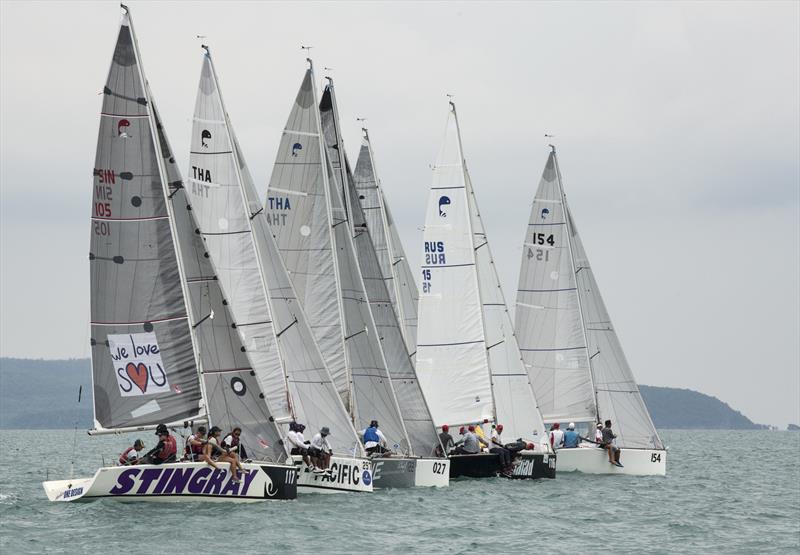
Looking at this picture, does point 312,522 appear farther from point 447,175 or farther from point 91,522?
point 447,175

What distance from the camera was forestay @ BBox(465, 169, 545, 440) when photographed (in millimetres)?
39125

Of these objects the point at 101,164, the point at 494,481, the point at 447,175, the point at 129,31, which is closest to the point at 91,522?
the point at 101,164

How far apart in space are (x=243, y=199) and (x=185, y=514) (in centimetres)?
944

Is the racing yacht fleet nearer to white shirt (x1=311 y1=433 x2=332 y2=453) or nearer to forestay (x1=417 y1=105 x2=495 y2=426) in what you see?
forestay (x1=417 y1=105 x2=495 y2=426)

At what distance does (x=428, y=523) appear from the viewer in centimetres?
2588

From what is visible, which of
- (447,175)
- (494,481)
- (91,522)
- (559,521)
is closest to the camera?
(91,522)

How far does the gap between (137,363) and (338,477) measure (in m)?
5.42

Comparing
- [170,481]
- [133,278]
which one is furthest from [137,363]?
[170,481]

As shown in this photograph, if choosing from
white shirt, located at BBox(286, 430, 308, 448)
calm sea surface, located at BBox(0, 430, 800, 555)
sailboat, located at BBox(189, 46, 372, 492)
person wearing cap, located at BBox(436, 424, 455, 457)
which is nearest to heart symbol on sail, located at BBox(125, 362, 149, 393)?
calm sea surface, located at BBox(0, 430, 800, 555)

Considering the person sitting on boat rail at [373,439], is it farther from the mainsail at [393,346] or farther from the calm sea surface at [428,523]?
the mainsail at [393,346]

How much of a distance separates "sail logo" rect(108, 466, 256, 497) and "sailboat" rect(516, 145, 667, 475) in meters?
19.1

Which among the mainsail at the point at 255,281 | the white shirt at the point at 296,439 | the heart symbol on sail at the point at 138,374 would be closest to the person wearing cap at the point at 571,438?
the mainsail at the point at 255,281

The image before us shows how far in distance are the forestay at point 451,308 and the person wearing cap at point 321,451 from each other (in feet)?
31.9

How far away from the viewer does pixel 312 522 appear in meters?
24.7
